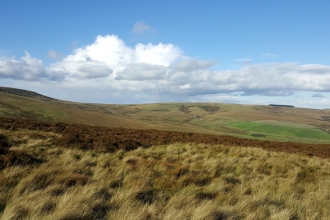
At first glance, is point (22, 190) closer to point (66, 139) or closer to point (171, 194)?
point (171, 194)

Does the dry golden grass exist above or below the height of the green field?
above

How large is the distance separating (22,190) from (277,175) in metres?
8.50

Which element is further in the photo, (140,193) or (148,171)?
(148,171)

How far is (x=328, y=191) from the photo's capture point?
800 centimetres

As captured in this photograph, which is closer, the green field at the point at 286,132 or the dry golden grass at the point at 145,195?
the dry golden grass at the point at 145,195

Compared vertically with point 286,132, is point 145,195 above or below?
above

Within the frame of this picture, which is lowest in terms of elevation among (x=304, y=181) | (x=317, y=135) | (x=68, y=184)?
(x=317, y=135)

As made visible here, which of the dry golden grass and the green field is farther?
the green field

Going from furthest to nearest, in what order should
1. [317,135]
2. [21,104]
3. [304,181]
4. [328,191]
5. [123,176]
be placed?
[317,135]
[21,104]
[304,181]
[328,191]
[123,176]

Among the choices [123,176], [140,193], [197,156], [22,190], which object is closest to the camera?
[22,190]

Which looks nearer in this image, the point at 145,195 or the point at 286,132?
the point at 145,195

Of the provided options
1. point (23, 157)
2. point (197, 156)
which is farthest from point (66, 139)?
point (197, 156)

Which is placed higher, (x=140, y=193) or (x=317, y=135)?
(x=140, y=193)

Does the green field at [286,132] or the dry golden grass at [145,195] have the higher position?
the dry golden grass at [145,195]
